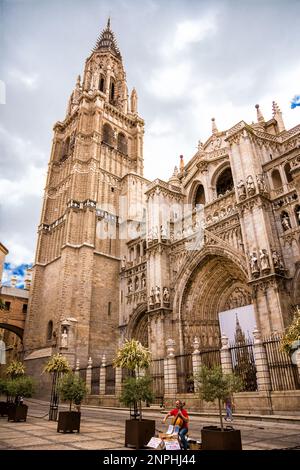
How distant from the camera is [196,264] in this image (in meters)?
22.3

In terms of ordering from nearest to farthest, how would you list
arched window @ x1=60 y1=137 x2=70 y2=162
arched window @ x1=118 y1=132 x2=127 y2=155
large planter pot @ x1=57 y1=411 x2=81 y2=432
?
1. large planter pot @ x1=57 y1=411 x2=81 y2=432
2. arched window @ x1=60 y1=137 x2=70 y2=162
3. arched window @ x1=118 y1=132 x2=127 y2=155

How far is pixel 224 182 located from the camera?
26344mm

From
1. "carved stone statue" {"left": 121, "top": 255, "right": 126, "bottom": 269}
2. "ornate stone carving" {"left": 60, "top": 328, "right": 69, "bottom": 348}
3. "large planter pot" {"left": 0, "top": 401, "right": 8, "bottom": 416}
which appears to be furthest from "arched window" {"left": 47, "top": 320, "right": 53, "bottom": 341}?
"large planter pot" {"left": 0, "top": 401, "right": 8, "bottom": 416}

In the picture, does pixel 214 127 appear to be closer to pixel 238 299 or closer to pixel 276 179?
pixel 276 179

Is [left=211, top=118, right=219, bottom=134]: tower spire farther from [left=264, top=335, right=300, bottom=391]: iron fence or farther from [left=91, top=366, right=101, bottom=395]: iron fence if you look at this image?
[left=91, top=366, right=101, bottom=395]: iron fence

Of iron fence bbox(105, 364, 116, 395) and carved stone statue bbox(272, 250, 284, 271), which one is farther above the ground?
carved stone statue bbox(272, 250, 284, 271)

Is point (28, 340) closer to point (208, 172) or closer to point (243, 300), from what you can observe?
point (243, 300)

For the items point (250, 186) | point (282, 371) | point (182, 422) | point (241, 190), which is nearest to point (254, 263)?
point (250, 186)

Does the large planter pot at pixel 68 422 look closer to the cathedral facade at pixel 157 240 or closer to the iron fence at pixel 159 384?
the cathedral facade at pixel 157 240

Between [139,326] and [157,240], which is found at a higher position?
[157,240]

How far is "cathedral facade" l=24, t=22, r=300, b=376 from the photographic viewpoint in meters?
18.2

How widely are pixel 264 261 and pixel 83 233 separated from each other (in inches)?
687

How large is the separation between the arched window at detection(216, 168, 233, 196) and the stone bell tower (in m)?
11.3
